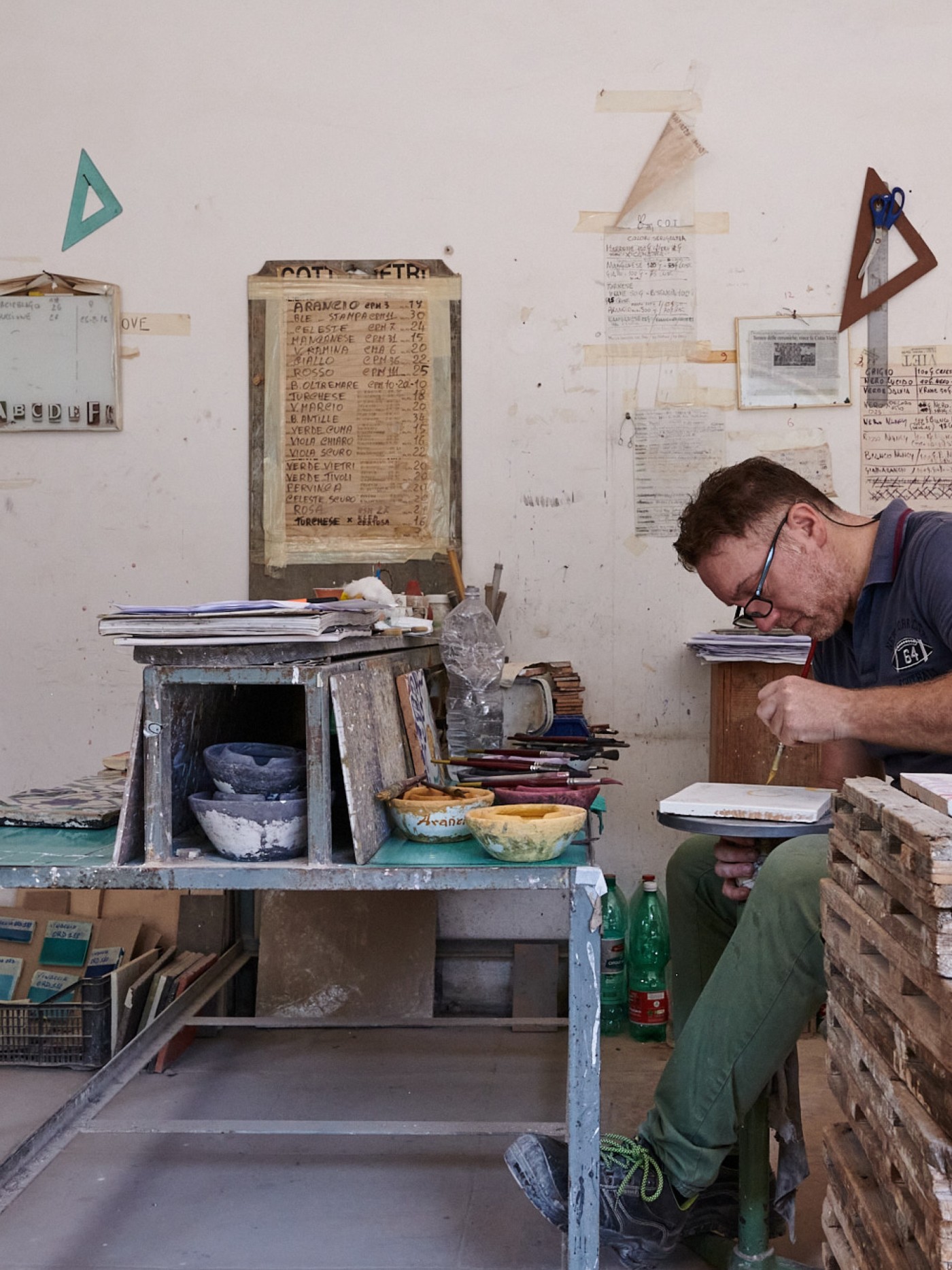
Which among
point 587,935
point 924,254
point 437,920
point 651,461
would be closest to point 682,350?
point 651,461

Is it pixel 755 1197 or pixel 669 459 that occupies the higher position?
pixel 669 459

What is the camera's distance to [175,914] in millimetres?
3123

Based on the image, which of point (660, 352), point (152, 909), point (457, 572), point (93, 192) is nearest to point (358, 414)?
point (457, 572)

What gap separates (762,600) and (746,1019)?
0.75 meters

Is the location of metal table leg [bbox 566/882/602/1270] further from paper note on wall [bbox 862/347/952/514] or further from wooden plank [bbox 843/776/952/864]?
paper note on wall [bbox 862/347/952/514]

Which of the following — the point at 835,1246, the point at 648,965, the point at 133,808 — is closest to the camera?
the point at 835,1246

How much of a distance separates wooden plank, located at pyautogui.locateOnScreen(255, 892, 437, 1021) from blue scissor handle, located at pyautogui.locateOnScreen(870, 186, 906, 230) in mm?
2310

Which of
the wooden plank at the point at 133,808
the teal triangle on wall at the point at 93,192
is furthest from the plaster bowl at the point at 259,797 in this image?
the teal triangle on wall at the point at 93,192

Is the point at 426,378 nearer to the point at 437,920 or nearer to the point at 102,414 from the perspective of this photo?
the point at 102,414

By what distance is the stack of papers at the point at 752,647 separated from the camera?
9.18 feet

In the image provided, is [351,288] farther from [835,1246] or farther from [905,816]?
[835,1246]

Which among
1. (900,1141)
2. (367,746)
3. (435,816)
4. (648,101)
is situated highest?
(648,101)

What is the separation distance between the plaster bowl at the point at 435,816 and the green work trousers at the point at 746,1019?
475 millimetres

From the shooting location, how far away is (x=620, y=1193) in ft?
5.66
